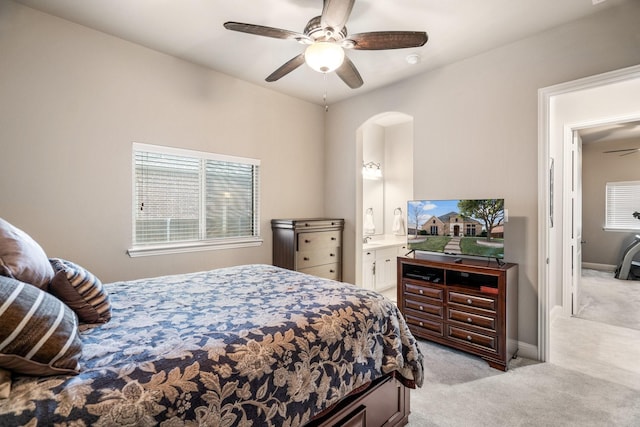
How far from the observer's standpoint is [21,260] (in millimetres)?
1176

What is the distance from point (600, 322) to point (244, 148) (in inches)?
183

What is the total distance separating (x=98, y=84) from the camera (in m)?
2.69

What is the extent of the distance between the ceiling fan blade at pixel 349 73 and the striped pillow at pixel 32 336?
2.27 metres

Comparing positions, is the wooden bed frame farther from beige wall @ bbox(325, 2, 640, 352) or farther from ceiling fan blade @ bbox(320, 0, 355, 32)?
ceiling fan blade @ bbox(320, 0, 355, 32)

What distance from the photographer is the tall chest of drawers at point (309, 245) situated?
3703 mm

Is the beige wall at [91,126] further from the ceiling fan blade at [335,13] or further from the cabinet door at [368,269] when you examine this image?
the ceiling fan blade at [335,13]

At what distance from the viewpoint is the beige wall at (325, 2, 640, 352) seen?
2428 mm

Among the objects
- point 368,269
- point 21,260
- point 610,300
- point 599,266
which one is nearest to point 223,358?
point 21,260

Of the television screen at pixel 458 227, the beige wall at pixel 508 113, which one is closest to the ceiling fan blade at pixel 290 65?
the beige wall at pixel 508 113

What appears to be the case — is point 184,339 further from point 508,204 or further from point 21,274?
point 508,204

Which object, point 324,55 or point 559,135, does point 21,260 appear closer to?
point 324,55

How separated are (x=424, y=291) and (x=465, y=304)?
381mm

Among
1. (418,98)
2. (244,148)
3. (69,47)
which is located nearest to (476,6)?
(418,98)

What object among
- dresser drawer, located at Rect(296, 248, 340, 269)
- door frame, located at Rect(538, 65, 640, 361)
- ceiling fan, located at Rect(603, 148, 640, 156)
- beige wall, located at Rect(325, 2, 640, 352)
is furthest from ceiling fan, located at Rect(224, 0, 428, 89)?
ceiling fan, located at Rect(603, 148, 640, 156)
